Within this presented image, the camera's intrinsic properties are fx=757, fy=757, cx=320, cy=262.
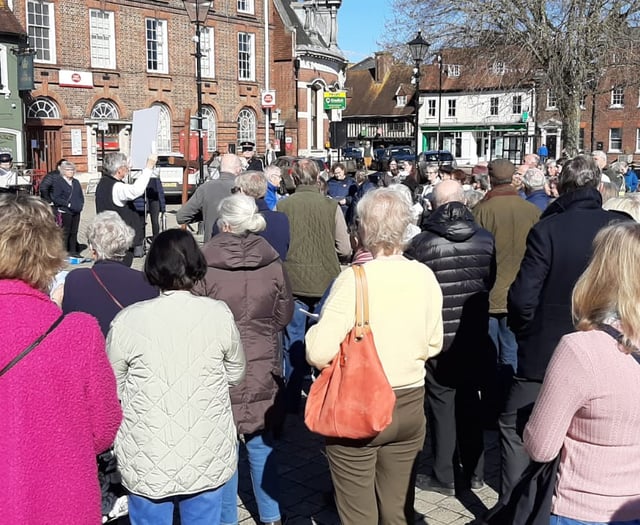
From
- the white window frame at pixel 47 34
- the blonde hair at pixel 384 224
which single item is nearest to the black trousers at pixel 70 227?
the blonde hair at pixel 384 224

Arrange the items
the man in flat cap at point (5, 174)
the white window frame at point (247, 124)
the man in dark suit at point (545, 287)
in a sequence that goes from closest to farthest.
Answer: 1. the man in dark suit at point (545, 287)
2. the man in flat cap at point (5, 174)
3. the white window frame at point (247, 124)

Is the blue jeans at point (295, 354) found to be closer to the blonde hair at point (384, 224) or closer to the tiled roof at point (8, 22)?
the blonde hair at point (384, 224)

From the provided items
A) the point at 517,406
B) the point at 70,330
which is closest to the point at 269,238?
the point at 517,406

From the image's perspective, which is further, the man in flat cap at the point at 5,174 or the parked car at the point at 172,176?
the parked car at the point at 172,176

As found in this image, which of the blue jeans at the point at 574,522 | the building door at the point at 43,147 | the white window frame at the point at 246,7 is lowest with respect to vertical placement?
the blue jeans at the point at 574,522

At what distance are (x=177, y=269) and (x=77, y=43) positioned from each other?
103 feet

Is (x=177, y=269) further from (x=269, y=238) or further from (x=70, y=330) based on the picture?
(x=269, y=238)

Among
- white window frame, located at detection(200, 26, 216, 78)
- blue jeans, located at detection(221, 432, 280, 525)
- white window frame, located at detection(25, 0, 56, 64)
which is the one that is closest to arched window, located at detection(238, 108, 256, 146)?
white window frame, located at detection(200, 26, 216, 78)

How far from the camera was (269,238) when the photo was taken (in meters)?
6.37

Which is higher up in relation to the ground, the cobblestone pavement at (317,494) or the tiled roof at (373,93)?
the tiled roof at (373,93)

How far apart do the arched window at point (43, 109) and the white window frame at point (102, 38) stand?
2.64 metres

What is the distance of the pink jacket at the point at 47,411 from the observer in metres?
2.40

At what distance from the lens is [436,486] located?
5070mm

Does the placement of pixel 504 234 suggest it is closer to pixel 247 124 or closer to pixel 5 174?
pixel 5 174
